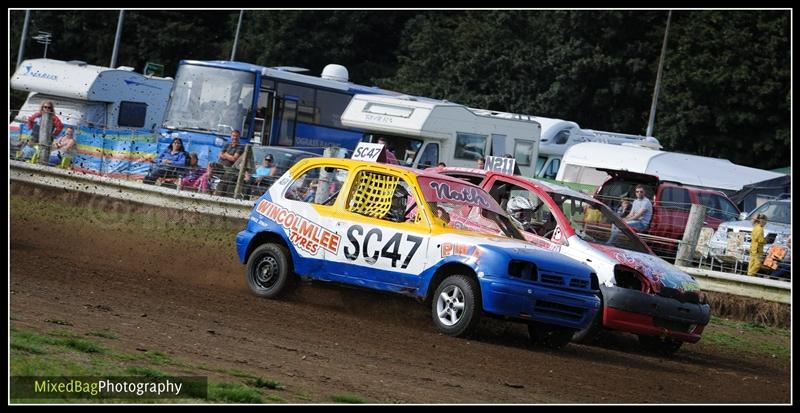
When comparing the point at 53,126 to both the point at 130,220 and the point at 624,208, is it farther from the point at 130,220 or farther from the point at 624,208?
the point at 624,208

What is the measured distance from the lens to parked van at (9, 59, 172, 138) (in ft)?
101

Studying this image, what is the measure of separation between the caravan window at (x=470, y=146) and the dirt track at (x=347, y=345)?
12.1 meters

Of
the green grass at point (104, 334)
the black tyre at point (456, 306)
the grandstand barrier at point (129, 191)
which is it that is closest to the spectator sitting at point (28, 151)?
the grandstand barrier at point (129, 191)

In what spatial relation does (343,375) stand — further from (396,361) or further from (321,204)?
(321,204)

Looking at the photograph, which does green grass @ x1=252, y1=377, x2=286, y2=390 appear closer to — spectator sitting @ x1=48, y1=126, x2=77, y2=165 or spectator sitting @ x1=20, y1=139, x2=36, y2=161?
spectator sitting @ x1=48, y1=126, x2=77, y2=165

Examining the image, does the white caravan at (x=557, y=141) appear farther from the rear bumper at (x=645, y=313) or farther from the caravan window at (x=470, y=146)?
the rear bumper at (x=645, y=313)

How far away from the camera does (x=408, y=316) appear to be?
1312 cm

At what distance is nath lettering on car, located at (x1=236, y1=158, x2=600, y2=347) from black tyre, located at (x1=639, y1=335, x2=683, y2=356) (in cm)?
174

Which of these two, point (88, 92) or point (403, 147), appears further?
point (88, 92)

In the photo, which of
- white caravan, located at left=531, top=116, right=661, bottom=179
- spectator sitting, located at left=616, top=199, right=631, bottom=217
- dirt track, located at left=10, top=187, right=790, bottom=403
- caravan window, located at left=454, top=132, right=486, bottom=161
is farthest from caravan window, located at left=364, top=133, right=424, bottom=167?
dirt track, located at left=10, top=187, right=790, bottom=403

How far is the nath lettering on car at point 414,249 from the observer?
1184 cm

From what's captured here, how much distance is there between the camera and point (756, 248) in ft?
57.5

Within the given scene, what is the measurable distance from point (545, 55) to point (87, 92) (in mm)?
23187

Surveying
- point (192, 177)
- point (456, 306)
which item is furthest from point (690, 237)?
point (192, 177)
